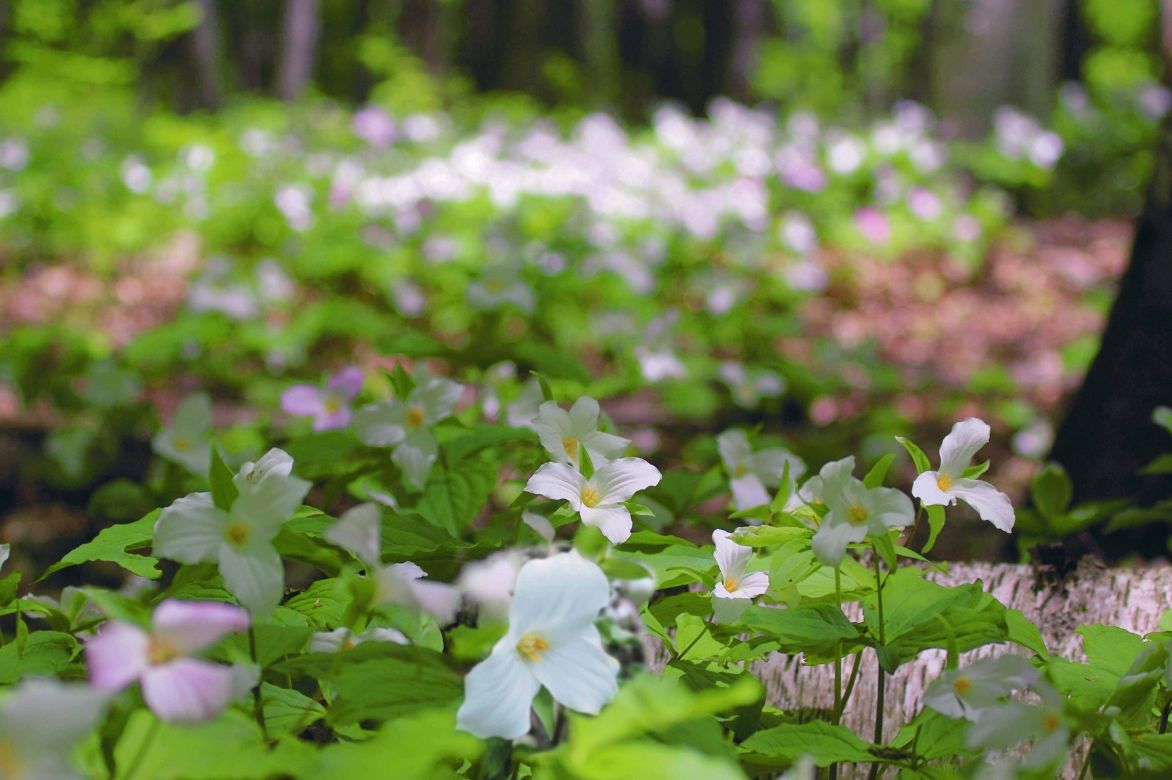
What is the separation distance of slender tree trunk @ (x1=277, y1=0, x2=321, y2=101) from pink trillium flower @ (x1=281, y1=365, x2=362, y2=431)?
9358 millimetres

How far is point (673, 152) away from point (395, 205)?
2.64 metres

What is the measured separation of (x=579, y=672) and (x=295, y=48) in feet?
35.3

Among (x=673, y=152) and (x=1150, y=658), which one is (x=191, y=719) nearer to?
(x=1150, y=658)

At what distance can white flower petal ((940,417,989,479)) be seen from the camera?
0.89m

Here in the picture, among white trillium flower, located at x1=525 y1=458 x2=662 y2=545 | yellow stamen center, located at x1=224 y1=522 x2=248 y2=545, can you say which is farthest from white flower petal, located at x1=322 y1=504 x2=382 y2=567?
white trillium flower, located at x1=525 y1=458 x2=662 y2=545

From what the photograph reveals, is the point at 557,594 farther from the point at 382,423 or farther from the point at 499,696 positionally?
the point at 382,423

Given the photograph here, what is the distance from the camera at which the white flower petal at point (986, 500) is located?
0.88 meters

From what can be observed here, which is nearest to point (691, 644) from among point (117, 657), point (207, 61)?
point (117, 657)

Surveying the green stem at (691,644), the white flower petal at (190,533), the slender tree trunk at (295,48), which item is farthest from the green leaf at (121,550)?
the slender tree trunk at (295,48)

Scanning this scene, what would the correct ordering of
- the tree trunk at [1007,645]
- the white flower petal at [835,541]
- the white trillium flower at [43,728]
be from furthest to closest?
the tree trunk at [1007,645] → the white flower petal at [835,541] → the white trillium flower at [43,728]

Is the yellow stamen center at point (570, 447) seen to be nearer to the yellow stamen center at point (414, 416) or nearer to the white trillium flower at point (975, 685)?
the yellow stamen center at point (414, 416)

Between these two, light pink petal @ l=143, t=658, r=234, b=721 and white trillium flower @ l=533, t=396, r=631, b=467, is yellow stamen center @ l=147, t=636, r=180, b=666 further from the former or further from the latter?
white trillium flower @ l=533, t=396, r=631, b=467

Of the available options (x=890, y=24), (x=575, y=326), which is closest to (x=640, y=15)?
(x=890, y=24)

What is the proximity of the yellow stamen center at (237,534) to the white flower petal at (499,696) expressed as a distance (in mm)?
213
